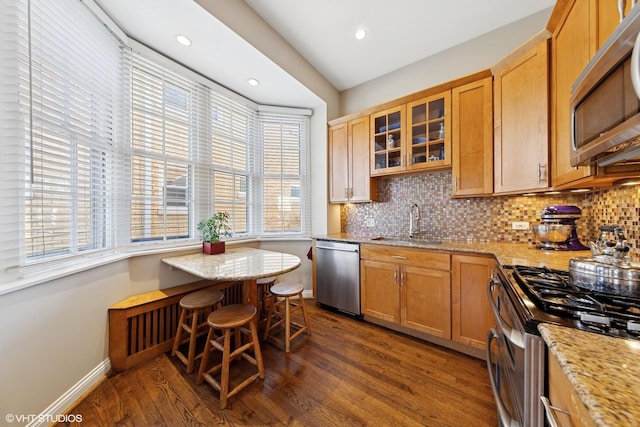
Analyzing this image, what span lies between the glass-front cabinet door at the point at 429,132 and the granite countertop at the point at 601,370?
195 cm

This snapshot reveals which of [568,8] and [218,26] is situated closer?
[568,8]

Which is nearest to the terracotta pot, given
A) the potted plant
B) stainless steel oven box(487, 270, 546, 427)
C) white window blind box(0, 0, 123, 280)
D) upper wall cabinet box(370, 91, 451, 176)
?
the potted plant

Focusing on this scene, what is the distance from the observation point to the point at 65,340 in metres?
1.43

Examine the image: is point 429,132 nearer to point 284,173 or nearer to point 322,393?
point 284,173

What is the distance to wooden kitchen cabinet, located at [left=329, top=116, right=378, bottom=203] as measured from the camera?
285 centimetres

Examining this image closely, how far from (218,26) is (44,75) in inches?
47.2

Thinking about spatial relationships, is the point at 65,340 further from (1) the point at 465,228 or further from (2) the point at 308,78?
(1) the point at 465,228

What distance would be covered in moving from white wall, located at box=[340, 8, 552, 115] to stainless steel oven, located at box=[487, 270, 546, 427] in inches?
93.5

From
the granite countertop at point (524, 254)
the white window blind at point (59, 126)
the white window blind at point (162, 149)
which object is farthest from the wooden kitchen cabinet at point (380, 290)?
the white window blind at point (59, 126)

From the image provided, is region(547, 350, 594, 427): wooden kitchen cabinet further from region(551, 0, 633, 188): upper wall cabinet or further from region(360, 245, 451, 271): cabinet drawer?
region(360, 245, 451, 271): cabinet drawer

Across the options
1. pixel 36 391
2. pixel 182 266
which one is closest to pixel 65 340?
pixel 36 391

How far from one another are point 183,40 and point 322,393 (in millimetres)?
3075

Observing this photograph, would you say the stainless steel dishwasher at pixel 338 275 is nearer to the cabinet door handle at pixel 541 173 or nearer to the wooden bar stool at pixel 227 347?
the wooden bar stool at pixel 227 347

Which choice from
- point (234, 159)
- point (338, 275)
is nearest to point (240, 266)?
point (338, 275)
